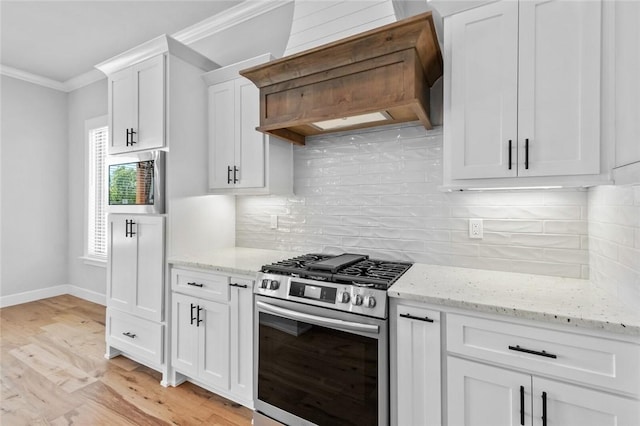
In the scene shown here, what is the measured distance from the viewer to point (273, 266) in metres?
1.93

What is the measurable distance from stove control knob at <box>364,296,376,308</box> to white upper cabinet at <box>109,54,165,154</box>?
192 cm

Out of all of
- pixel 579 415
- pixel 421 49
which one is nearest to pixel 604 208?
pixel 579 415

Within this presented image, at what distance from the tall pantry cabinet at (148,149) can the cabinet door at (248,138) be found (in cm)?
39

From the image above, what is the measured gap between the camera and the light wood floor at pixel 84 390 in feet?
6.73

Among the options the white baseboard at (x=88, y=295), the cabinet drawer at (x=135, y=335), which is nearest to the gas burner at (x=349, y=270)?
the cabinet drawer at (x=135, y=335)

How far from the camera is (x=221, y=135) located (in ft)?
8.52

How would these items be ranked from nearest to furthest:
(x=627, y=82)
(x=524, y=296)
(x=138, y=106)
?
(x=627, y=82)
(x=524, y=296)
(x=138, y=106)

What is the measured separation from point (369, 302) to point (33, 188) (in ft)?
16.5

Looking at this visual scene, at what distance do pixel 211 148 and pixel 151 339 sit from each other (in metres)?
1.60

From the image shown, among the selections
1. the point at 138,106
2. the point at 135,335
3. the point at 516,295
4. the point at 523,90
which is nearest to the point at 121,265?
the point at 135,335

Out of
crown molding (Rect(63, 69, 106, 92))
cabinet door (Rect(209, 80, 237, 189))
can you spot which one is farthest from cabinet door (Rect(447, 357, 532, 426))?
crown molding (Rect(63, 69, 106, 92))

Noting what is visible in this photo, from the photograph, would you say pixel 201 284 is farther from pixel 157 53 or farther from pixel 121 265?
pixel 157 53

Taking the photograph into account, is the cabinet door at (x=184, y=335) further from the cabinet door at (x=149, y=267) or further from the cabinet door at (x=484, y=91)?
the cabinet door at (x=484, y=91)

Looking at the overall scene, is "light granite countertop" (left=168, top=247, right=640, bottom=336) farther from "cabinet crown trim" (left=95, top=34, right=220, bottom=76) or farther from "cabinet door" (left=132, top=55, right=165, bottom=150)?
"cabinet crown trim" (left=95, top=34, right=220, bottom=76)
